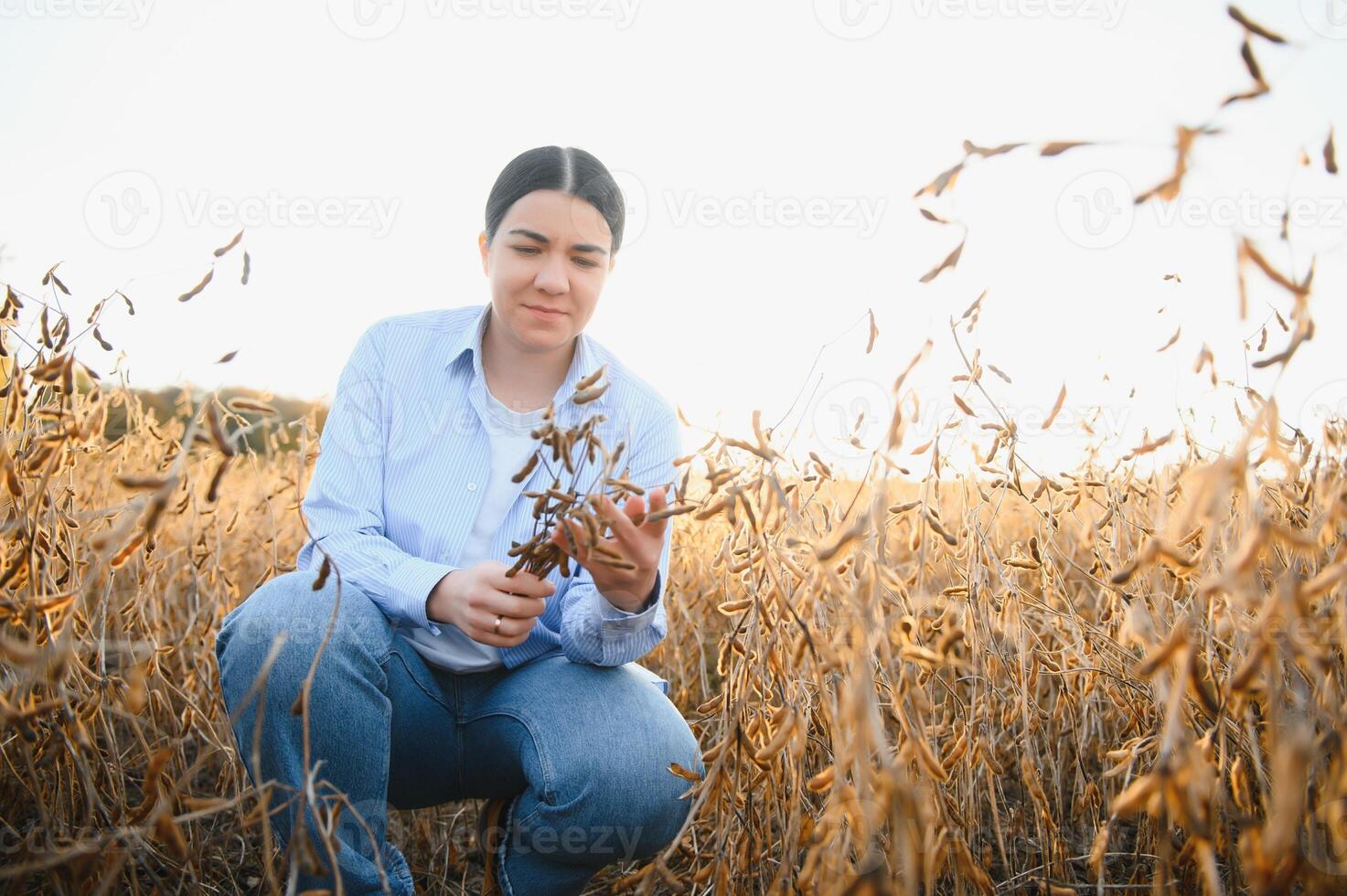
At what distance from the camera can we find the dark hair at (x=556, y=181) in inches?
68.2

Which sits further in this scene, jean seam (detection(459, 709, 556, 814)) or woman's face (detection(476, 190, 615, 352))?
woman's face (detection(476, 190, 615, 352))

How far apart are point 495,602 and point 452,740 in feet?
1.27

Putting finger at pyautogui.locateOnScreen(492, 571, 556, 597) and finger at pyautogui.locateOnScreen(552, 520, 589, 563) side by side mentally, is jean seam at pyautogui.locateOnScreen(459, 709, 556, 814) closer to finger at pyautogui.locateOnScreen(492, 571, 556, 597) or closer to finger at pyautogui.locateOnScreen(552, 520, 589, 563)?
finger at pyautogui.locateOnScreen(492, 571, 556, 597)

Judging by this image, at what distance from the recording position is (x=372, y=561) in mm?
1532

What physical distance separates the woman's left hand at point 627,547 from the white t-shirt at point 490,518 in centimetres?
30

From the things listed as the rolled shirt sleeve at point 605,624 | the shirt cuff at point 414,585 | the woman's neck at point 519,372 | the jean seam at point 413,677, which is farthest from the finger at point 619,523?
the woman's neck at point 519,372

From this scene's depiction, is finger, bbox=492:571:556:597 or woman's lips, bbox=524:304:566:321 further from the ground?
woman's lips, bbox=524:304:566:321

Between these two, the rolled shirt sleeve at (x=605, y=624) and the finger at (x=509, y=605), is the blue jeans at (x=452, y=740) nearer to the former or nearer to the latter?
the rolled shirt sleeve at (x=605, y=624)

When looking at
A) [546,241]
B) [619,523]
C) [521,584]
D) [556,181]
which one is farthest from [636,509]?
[556,181]

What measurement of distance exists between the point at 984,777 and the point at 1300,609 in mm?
1077

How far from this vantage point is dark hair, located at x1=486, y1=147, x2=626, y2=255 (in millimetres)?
1732

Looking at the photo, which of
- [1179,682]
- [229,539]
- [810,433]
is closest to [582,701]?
[810,433]

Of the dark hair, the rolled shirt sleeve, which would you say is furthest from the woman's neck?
the rolled shirt sleeve

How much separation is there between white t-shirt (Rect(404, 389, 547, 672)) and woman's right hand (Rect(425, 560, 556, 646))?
0.58ft
